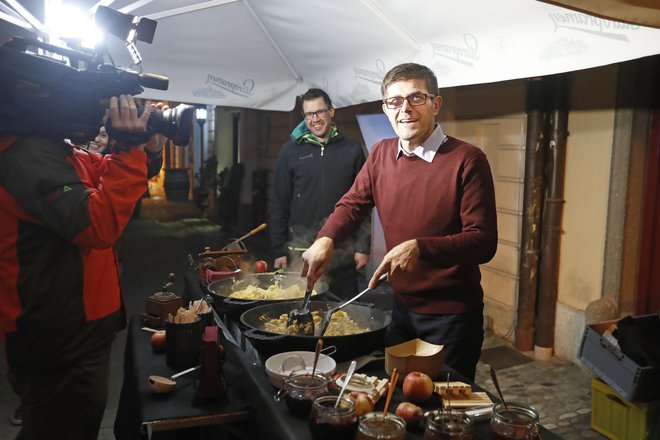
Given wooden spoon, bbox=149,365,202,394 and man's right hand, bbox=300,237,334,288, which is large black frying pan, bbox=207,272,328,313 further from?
wooden spoon, bbox=149,365,202,394

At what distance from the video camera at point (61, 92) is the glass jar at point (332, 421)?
1.33 metres

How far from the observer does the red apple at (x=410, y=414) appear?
69.8 inches

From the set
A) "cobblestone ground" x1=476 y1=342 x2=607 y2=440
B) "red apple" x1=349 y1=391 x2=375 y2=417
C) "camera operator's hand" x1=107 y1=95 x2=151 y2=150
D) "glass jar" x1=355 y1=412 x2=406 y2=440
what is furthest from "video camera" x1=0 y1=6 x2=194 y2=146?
"cobblestone ground" x1=476 y1=342 x2=607 y2=440

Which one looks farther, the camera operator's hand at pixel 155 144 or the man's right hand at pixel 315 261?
the man's right hand at pixel 315 261

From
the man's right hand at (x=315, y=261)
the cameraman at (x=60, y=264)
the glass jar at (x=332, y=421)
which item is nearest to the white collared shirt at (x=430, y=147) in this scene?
the man's right hand at (x=315, y=261)

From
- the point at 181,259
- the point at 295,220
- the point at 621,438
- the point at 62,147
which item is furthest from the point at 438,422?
the point at 181,259

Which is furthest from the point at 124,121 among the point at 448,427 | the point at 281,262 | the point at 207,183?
the point at 207,183

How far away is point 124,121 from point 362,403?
1.43 m

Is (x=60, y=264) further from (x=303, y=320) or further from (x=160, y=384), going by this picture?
(x=303, y=320)

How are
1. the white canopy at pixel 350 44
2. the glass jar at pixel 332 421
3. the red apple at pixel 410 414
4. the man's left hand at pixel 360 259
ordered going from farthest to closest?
the man's left hand at pixel 360 259 < the white canopy at pixel 350 44 < the red apple at pixel 410 414 < the glass jar at pixel 332 421

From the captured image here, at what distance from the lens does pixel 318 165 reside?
4406 millimetres

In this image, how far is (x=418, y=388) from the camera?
6.28 feet

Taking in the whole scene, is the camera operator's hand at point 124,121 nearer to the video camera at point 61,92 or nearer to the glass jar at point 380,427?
the video camera at point 61,92

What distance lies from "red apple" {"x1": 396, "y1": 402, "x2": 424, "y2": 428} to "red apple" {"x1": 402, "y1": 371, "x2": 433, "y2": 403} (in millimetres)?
114
